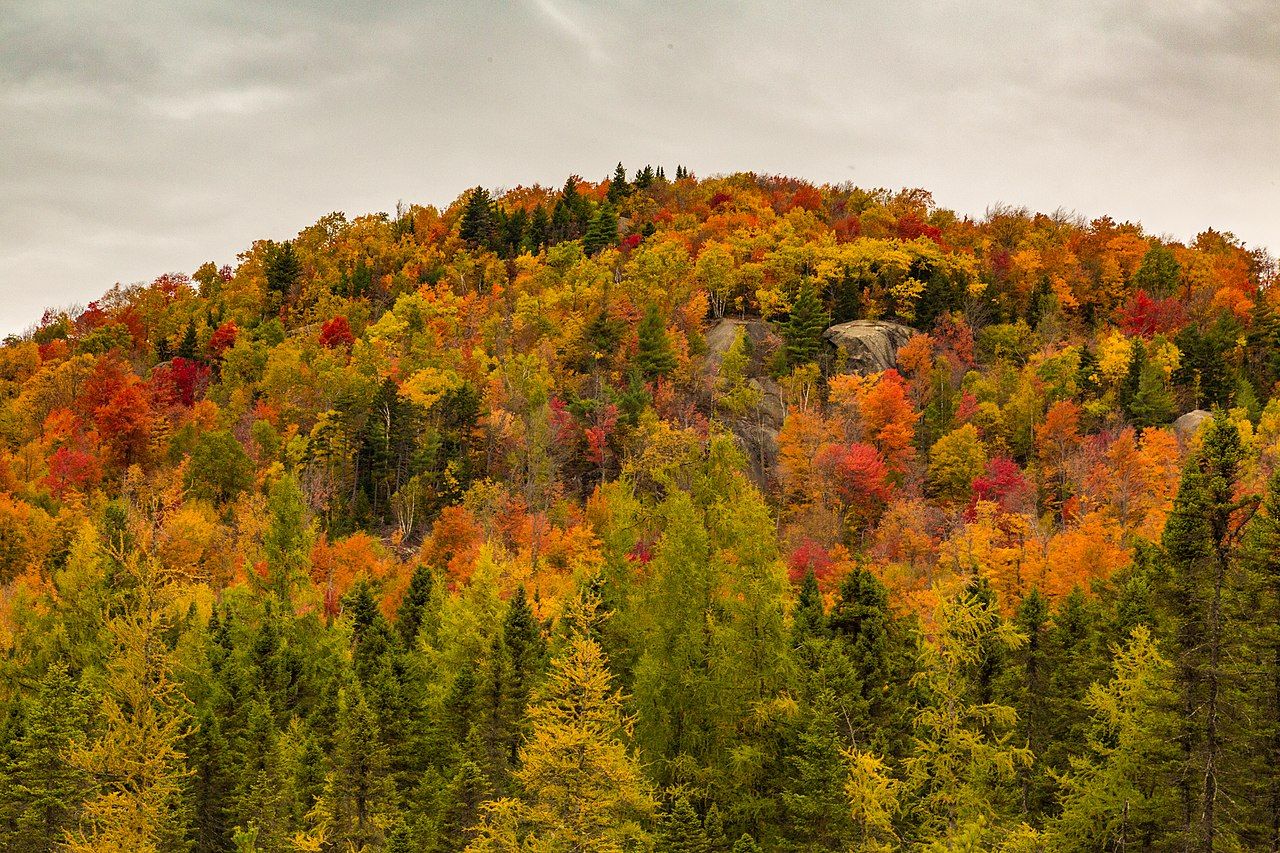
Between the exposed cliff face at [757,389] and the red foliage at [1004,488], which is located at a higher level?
the exposed cliff face at [757,389]

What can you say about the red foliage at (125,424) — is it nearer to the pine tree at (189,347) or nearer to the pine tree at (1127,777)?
the pine tree at (189,347)

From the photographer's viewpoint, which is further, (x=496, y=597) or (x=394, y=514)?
(x=394, y=514)

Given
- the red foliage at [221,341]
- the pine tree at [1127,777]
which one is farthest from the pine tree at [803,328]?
the pine tree at [1127,777]

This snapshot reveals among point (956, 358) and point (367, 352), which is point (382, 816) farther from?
point (956, 358)

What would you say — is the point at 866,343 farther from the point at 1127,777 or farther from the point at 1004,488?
the point at 1127,777

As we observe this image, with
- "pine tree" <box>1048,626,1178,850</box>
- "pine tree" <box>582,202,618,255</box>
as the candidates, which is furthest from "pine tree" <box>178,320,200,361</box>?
"pine tree" <box>1048,626,1178,850</box>

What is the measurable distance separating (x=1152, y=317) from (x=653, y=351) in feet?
162

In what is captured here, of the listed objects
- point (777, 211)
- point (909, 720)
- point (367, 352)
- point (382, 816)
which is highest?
point (777, 211)

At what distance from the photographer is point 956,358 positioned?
9412cm

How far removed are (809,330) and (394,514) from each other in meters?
39.8

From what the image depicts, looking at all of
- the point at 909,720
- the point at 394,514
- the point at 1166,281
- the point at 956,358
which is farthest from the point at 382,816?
the point at 1166,281

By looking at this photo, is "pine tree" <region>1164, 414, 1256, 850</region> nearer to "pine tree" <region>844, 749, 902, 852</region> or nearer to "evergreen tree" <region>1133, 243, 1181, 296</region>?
"pine tree" <region>844, 749, 902, 852</region>

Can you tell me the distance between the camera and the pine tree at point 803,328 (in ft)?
295

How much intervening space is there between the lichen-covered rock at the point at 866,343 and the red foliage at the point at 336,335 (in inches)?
1919
